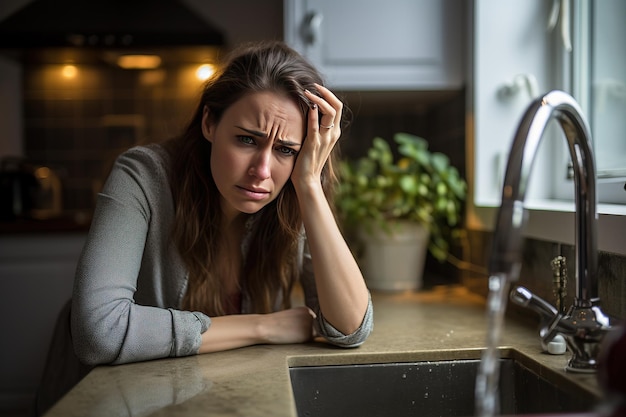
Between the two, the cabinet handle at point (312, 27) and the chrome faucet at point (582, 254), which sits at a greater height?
the cabinet handle at point (312, 27)

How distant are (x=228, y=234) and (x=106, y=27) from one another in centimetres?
160

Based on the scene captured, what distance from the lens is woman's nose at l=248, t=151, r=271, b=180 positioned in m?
1.22

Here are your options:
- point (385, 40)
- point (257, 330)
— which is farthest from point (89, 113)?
point (257, 330)

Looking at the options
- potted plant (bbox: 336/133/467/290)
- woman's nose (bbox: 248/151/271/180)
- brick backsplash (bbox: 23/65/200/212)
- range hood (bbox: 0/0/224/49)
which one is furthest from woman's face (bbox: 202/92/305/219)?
brick backsplash (bbox: 23/65/200/212)

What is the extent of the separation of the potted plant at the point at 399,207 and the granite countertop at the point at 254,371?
49cm

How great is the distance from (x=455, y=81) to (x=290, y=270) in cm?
90

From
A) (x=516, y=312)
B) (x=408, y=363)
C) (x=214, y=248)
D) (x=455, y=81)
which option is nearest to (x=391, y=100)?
(x=455, y=81)

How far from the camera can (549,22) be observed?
1823 mm

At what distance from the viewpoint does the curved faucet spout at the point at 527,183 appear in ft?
2.22

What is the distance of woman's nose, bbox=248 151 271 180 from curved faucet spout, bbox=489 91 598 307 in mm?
507

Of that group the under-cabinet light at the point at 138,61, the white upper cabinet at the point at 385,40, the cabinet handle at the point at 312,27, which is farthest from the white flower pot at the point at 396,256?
the under-cabinet light at the point at 138,61

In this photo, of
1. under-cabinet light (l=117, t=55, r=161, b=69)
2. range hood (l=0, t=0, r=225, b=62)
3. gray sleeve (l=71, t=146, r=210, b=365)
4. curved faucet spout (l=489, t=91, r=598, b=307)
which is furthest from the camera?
under-cabinet light (l=117, t=55, r=161, b=69)

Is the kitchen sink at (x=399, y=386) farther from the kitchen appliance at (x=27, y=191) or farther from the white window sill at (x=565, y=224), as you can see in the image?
the kitchen appliance at (x=27, y=191)

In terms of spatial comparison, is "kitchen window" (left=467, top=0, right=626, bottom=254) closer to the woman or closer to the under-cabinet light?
the woman
